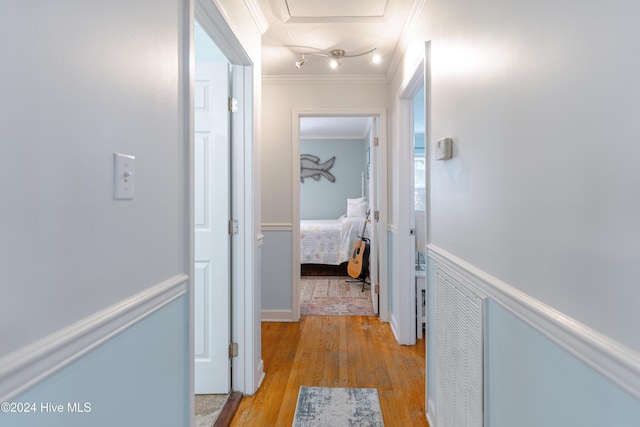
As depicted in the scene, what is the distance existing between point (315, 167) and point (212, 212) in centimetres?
543

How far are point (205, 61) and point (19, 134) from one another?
173 centimetres

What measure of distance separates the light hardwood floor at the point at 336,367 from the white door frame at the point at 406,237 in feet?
0.59

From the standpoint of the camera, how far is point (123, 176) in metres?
0.83

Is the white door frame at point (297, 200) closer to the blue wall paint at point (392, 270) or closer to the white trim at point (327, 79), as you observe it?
the blue wall paint at point (392, 270)

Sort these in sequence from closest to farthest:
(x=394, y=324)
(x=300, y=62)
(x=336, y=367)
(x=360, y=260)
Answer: (x=336, y=367) < (x=300, y=62) < (x=394, y=324) < (x=360, y=260)

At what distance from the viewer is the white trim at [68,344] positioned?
1.80 ft

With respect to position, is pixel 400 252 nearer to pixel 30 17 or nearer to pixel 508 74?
pixel 508 74

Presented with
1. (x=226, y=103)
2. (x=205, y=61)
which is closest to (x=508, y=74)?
(x=226, y=103)

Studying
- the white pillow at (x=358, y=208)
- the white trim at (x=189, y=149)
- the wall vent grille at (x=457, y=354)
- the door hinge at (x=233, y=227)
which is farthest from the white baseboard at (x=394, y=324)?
the white pillow at (x=358, y=208)

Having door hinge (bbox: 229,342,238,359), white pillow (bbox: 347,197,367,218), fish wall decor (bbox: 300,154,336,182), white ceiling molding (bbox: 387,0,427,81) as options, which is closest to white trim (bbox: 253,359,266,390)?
door hinge (bbox: 229,342,238,359)

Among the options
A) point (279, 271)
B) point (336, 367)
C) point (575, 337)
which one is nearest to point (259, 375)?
point (336, 367)

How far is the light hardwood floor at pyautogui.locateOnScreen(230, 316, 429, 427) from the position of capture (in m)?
1.95

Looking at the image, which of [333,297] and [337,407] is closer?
[337,407]

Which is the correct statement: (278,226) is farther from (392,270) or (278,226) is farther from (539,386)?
(539,386)
